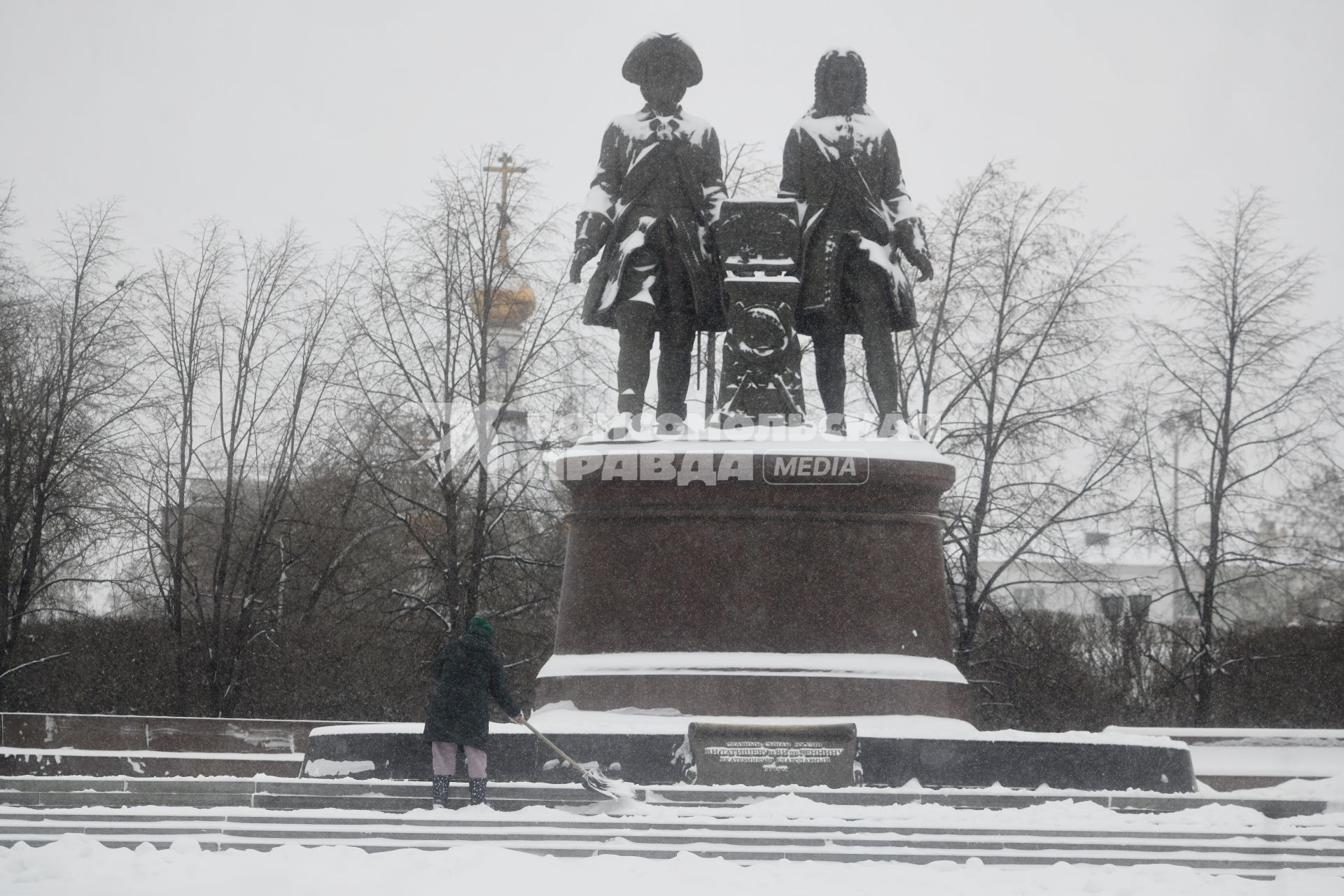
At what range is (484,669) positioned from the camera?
27.7 ft

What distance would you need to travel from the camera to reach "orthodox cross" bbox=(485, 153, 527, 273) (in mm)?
23250

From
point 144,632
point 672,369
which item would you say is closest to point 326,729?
point 672,369

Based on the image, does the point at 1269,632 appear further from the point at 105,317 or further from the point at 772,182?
the point at 105,317

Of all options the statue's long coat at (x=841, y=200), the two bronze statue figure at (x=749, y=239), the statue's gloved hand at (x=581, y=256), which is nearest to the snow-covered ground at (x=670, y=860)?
the two bronze statue figure at (x=749, y=239)

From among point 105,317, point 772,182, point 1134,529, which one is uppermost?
point 772,182

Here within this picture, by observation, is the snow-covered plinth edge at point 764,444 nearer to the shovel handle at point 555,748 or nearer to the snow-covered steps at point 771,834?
the shovel handle at point 555,748

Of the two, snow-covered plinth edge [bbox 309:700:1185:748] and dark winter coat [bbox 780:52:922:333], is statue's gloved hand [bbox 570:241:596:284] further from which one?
snow-covered plinth edge [bbox 309:700:1185:748]

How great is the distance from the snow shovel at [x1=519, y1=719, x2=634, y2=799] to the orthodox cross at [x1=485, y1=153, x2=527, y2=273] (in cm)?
1596

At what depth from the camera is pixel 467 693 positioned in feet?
26.5

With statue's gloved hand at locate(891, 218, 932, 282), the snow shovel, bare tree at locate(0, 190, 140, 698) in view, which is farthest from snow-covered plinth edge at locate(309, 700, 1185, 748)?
bare tree at locate(0, 190, 140, 698)

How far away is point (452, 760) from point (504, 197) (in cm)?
1664

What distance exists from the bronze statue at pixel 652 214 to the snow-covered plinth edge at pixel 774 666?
2.15 meters

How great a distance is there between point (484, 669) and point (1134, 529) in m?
16.7

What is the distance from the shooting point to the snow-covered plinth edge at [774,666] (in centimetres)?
900
